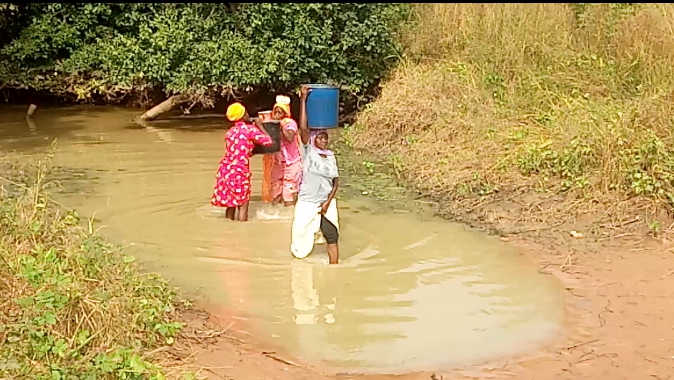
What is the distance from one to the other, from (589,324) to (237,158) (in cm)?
356

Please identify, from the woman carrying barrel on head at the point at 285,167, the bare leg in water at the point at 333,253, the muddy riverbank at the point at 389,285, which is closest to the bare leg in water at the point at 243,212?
the muddy riverbank at the point at 389,285

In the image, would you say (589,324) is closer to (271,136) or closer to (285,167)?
(271,136)

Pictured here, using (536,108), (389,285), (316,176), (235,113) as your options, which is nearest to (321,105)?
(235,113)

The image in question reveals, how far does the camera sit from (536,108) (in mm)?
10039

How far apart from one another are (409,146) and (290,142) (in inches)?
121

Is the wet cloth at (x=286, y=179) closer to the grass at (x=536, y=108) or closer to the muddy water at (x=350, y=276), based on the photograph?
the muddy water at (x=350, y=276)

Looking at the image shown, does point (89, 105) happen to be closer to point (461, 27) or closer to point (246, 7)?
point (246, 7)

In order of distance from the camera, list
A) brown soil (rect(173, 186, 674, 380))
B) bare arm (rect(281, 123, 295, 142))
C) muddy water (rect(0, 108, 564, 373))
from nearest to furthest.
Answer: brown soil (rect(173, 186, 674, 380)) < muddy water (rect(0, 108, 564, 373)) < bare arm (rect(281, 123, 295, 142))

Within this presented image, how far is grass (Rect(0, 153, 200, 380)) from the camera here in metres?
4.02

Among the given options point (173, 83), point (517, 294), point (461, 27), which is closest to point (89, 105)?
point (173, 83)

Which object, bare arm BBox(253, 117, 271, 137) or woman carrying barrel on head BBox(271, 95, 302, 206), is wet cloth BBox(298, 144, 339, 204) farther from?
woman carrying barrel on head BBox(271, 95, 302, 206)

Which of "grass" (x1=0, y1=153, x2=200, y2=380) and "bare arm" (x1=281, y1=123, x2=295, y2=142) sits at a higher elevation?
"bare arm" (x1=281, y1=123, x2=295, y2=142)

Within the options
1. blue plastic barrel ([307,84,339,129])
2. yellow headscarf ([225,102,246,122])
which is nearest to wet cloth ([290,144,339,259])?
yellow headscarf ([225,102,246,122])

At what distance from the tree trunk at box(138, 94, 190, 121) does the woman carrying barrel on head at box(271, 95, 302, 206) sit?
5103 millimetres
